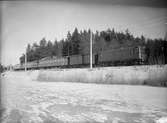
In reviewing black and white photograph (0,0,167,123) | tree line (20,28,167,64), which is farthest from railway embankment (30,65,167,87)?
tree line (20,28,167,64)

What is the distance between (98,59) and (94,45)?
181 mm

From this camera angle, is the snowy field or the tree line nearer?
the snowy field

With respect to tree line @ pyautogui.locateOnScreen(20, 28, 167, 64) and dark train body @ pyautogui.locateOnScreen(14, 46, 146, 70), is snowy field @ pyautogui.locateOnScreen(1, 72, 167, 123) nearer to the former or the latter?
dark train body @ pyautogui.locateOnScreen(14, 46, 146, 70)

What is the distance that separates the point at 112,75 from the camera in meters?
1.86

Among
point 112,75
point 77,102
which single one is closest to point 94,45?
point 112,75

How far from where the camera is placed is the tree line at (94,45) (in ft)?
5.79

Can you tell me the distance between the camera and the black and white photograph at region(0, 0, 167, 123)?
5.53 ft

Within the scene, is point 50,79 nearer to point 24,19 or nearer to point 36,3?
point 24,19

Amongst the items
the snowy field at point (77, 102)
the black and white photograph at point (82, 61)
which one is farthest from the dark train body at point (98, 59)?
the snowy field at point (77, 102)

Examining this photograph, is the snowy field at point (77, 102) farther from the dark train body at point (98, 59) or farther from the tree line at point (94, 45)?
the tree line at point (94, 45)

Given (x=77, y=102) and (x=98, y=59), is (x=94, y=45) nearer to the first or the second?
(x=98, y=59)

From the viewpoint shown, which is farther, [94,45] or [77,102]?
[94,45]

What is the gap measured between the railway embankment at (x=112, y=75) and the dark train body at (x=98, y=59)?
3.0 inches

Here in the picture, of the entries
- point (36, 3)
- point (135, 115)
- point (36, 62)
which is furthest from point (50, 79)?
point (135, 115)
